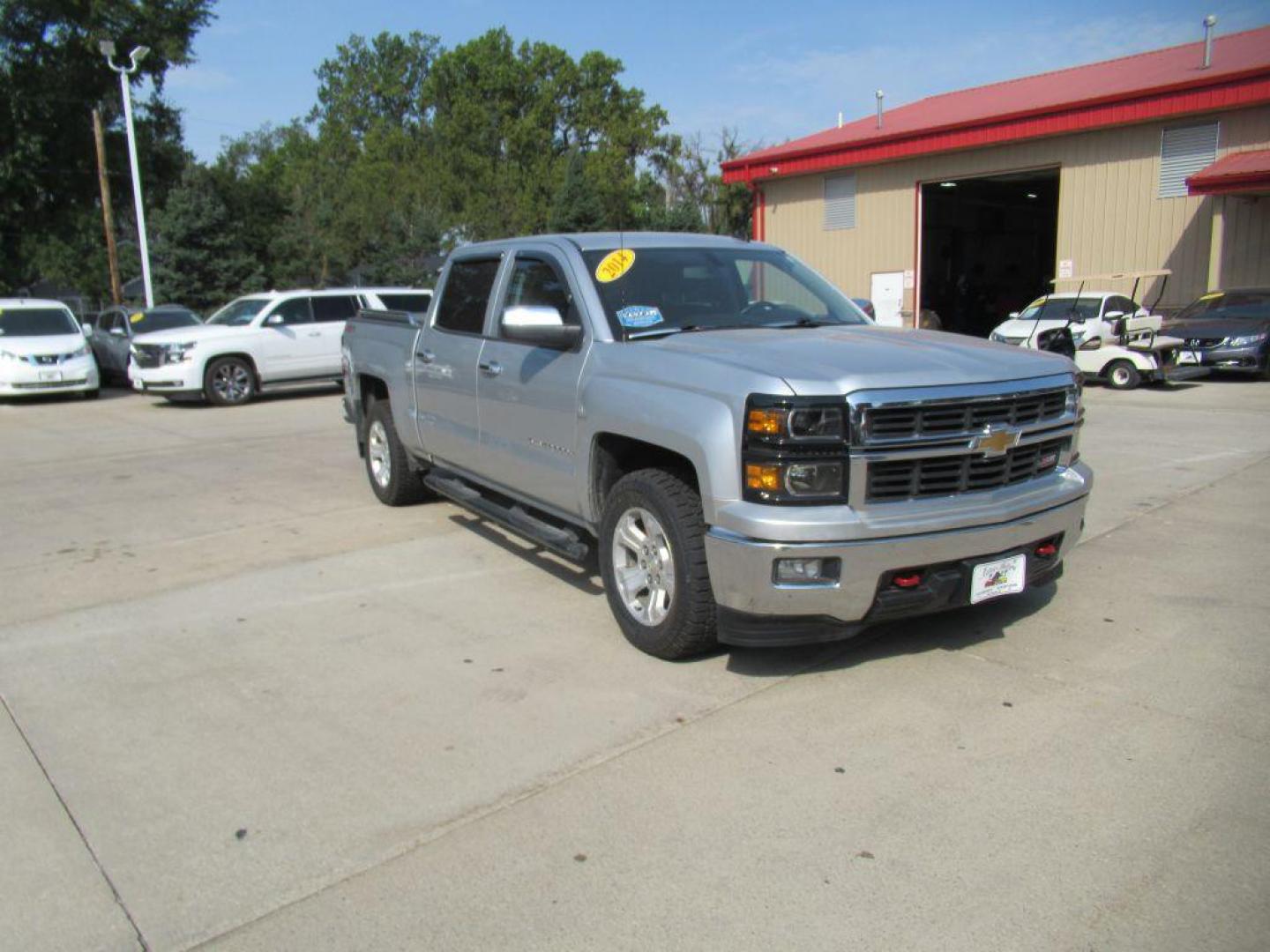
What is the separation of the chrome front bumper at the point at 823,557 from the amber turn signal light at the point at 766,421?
42 centimetres

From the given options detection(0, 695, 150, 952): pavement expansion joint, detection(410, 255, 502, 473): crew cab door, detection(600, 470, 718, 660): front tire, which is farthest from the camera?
detection(410, 255, 502, 473): crew cab door

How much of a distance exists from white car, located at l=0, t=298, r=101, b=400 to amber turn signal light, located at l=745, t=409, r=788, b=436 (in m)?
16.7

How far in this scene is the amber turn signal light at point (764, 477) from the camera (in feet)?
12.8

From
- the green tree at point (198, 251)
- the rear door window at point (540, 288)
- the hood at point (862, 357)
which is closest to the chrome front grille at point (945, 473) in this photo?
the hood at point (862, 357)

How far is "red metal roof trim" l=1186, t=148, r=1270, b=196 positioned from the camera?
719 inches

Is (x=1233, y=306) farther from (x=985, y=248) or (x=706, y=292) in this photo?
(x=985, y=248)

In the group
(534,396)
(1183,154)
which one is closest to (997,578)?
(534,396)

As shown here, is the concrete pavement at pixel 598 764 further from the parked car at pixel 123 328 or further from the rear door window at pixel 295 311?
the parked car at pixel 123 328

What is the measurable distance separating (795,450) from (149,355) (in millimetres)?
15149

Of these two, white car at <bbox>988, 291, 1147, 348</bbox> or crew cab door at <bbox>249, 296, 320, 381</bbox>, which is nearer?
crew cab door at <bbox>249, 296, 320, 381</bbox>

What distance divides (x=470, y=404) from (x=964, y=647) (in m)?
3.15

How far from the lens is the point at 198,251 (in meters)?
34.5

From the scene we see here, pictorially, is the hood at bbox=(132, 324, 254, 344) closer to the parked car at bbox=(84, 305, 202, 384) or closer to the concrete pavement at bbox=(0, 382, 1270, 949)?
the parked car at bbox=(84, 305, 202, 384)

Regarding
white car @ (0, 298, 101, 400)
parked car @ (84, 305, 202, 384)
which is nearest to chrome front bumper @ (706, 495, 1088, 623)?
white car @ (0, 298, 101, 400)
